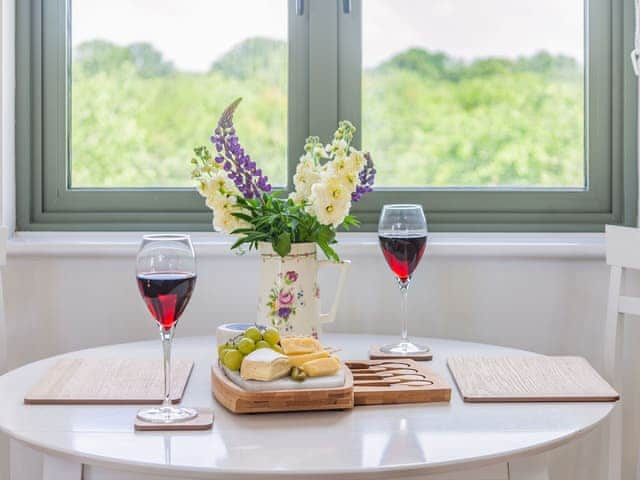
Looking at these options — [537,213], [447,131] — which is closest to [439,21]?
[447,131]

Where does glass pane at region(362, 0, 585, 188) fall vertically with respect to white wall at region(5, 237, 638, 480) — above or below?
above

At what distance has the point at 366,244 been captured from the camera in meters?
2.15

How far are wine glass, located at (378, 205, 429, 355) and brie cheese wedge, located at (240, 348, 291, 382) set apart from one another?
0.43 m

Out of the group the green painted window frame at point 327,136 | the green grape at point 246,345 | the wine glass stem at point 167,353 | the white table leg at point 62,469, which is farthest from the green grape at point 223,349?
the green painted window frame at point 327,136

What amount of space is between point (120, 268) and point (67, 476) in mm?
1141

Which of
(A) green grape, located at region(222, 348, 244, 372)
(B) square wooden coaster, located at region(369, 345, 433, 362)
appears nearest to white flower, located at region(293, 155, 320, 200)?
(B) square wooden coaster, located at region(369, 345, 433, 362)

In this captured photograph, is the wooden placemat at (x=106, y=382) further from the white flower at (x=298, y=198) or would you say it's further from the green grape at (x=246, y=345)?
the white flower at (x=298, y=198)

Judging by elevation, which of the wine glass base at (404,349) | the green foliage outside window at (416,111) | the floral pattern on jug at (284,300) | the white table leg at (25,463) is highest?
the green foliage outside window at (416,111)

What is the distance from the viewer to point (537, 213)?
2279 mm

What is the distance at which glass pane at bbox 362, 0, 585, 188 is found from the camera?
90.5 inches

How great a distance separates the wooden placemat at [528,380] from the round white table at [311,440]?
20 millimetres

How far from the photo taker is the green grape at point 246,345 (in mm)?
1238

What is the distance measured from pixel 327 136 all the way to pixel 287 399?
1.19 m

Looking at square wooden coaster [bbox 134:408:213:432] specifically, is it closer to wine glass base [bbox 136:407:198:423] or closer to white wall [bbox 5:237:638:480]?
wine glass base [bbox 136:407:198:423]
